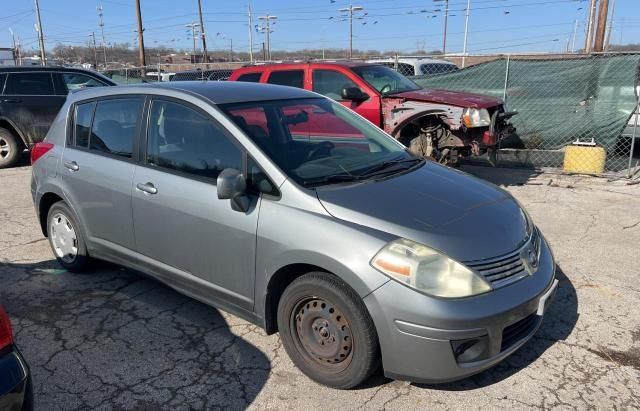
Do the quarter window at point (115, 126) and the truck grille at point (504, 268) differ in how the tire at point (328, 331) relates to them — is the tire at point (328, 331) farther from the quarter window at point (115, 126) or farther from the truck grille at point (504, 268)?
the quarter window at point (115, 126)

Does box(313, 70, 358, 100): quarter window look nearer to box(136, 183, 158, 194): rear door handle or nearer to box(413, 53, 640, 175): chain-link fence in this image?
box(413, 53, 640, 175): chain-link fence

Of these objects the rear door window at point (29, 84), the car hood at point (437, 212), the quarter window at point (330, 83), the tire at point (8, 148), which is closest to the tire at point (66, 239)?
the car hood at point (437, 212)

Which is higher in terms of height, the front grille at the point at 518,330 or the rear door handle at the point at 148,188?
the rear door handle at the point at 148,188

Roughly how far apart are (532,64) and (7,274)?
872 centimetres

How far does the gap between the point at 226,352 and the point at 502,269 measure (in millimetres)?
1804

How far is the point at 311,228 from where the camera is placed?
2785 mm

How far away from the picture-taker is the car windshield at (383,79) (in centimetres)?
771

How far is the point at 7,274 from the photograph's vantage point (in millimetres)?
4645

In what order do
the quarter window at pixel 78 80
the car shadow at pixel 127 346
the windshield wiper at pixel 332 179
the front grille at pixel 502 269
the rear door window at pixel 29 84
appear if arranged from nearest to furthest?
1. the front grille at pixel 502 269
2. the car shadow at pixel 127 346
3. the windshield wiper at pixel 332 179
4. the rear door window at pixel 29 84
5. the quarter window at pixel 78 80

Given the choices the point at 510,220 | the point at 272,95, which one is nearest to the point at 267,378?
the point at 510,220

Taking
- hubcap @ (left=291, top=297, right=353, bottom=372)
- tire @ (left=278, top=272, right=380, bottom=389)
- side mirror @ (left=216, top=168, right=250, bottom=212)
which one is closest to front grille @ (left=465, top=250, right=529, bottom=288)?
tire @ (left=278, top=272, right=380, bottom=389)

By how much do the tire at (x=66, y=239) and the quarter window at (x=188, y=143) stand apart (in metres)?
1.27

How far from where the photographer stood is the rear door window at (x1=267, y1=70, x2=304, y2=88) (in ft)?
26.7

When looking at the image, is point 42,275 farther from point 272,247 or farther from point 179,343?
point 272,247
